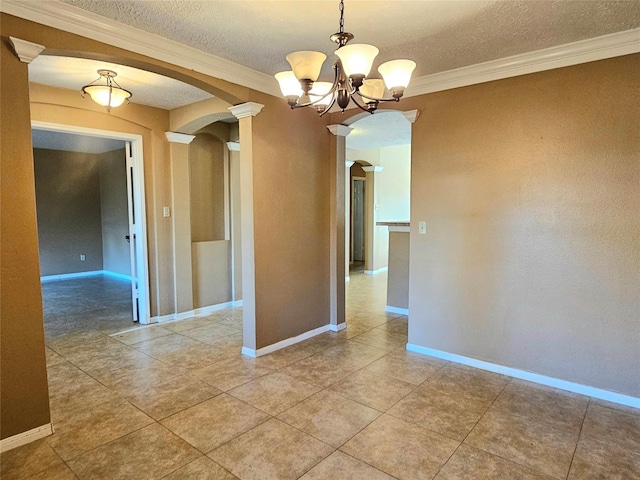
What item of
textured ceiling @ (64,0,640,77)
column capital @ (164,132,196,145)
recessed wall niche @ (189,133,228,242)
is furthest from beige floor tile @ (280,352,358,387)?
column capital @ (164,132,196,145)

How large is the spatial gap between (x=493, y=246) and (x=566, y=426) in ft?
4.36

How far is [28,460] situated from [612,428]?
332 centimetres

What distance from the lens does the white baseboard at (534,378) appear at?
260cm

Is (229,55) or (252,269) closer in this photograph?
(229,55)

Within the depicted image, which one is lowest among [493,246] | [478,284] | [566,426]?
[566,426]

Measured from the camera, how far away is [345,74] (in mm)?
1904

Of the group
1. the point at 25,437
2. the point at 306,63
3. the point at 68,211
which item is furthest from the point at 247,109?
the point at 68,211

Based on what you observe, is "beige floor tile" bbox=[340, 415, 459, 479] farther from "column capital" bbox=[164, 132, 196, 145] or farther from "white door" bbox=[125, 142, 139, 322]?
"column capital" bbox=[164, 132, 196, 145]

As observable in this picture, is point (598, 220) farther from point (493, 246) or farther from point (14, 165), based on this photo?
point (14, 165)

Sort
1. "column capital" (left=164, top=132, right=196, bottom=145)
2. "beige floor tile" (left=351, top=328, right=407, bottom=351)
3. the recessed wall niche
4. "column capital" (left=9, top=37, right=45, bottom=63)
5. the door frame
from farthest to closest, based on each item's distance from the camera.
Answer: the recessed wall niche, "column capital" (left=164, top=132, right=196, bottom=145), the door frame, "beige floor tile" (left=351, top=328, right=407, bottom=351), "column capital" (left=9, top=37, right=45, bottom=63)

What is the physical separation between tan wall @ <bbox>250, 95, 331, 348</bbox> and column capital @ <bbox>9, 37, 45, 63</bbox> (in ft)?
5.04

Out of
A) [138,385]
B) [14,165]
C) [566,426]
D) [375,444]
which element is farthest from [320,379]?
[14,165]

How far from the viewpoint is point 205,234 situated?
5.11 metres

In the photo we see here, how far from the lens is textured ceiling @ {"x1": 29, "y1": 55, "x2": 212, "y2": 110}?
3.01 metres
